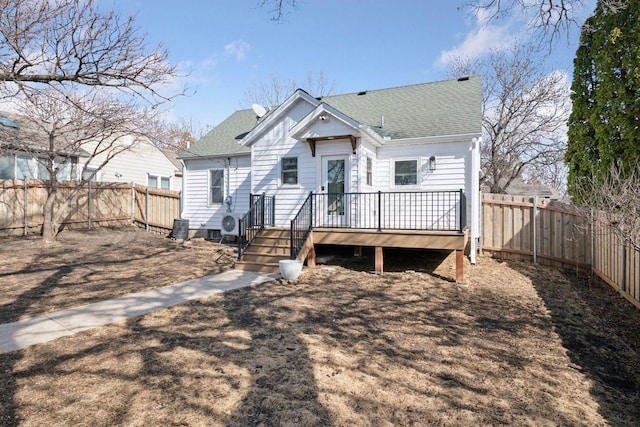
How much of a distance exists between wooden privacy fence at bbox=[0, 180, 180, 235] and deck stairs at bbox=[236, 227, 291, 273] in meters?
7.36

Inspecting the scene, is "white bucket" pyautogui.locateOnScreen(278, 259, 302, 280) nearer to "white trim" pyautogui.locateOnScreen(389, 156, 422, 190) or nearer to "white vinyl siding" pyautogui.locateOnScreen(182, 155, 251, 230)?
"white trim" pyautogui.locateOnScreen(389, 156, 422, 190)

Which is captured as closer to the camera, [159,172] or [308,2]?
[308,2]

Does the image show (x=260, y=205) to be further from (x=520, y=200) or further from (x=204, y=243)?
(x=520, y=200)

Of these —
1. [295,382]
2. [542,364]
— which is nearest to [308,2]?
[295,382]

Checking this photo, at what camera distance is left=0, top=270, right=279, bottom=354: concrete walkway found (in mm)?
4285

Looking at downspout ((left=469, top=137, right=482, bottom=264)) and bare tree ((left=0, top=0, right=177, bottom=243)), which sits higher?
bare tree ((left=0, top=0, right=177, bottom=243))

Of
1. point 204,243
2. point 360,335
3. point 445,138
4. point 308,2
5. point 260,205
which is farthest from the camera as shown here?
point 204,243

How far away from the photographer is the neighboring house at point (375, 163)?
956 cm

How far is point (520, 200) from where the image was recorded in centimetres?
968

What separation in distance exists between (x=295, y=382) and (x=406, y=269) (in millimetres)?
6220

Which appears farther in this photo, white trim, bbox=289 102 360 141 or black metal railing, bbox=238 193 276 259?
black metal railing, bbox=238 193 276 259

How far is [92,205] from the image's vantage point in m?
15.2

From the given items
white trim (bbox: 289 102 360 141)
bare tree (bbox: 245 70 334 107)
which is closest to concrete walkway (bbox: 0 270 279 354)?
white trim (bbox: 289 102 360 141)

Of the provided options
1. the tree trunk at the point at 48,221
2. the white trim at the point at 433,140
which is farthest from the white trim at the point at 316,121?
the tree trunk at the point at 48,221
